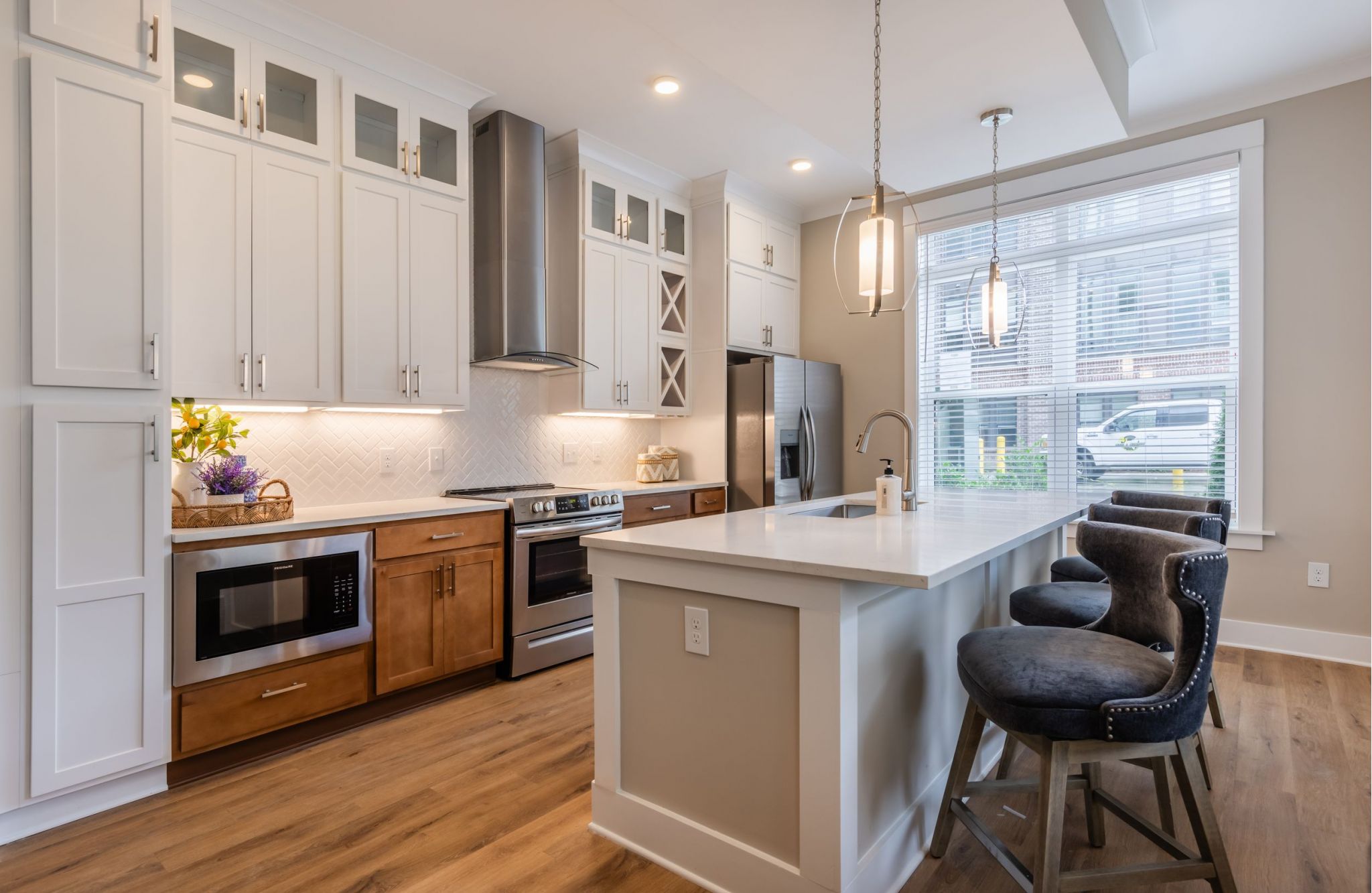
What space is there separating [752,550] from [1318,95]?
403 centimetres

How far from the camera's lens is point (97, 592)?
2.16 metres

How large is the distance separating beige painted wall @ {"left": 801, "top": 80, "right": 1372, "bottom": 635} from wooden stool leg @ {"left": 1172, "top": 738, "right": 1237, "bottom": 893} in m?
2.73

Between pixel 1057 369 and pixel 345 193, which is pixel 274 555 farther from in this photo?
pixel 1057 369

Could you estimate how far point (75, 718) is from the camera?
2.13 metres

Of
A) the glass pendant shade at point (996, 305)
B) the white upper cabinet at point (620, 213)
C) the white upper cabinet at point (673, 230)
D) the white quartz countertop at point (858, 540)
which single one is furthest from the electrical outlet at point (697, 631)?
the white upper cabinet at point (673, 230)

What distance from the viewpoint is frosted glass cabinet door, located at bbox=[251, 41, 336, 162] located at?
9.23ft

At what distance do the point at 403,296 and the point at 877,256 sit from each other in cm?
224

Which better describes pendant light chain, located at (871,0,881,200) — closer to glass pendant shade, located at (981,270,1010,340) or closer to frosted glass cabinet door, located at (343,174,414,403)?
glass pendant shade, located at (981,270,1010,340)

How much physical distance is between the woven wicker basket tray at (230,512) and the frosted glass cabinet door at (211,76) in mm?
1421

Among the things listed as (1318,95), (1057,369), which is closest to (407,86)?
(1057,369)

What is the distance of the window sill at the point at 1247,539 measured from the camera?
367 cm

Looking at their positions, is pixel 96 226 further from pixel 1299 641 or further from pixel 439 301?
pixel 1299 641

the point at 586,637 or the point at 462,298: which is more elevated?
the point at 462,298

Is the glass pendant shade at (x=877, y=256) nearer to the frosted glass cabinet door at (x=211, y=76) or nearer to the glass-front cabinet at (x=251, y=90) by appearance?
the glass-front cabinet at (x=251, y=90)
